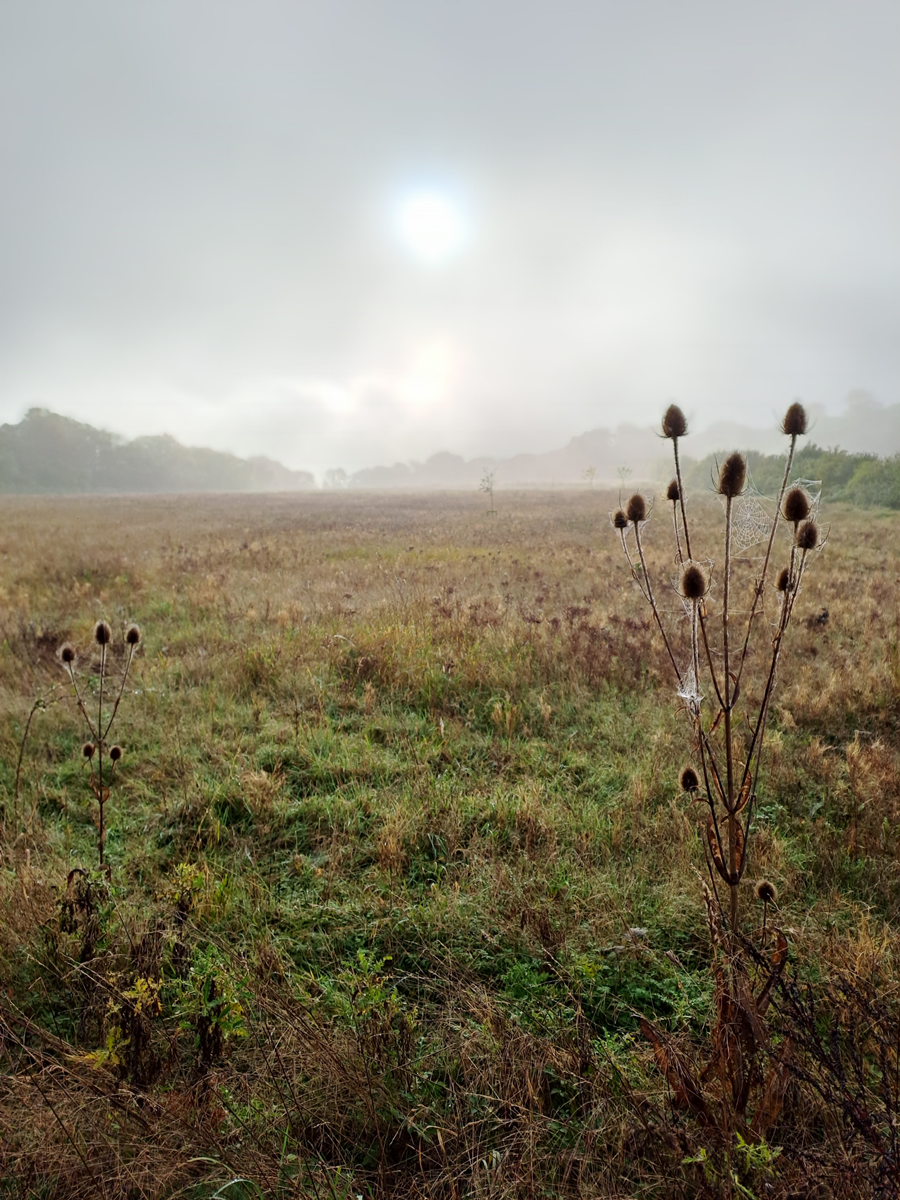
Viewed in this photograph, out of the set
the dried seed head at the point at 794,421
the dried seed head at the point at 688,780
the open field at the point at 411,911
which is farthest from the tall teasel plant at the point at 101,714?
the dried seed head at the point at 794,421

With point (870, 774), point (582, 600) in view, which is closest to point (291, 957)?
point (870, 774)

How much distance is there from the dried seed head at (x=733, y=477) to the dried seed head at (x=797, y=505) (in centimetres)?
14

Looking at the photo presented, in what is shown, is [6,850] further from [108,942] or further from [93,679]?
[93,679]

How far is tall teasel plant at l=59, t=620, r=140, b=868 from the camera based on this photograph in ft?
9.21

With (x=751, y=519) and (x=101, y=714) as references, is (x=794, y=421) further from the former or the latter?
(x=101, y=714)

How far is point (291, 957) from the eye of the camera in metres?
2.62

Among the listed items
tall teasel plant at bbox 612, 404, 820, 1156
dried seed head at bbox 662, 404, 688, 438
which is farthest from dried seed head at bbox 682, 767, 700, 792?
dried seed head at bbox 662, 404, 688, 438

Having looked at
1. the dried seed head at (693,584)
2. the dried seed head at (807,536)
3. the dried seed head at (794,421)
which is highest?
the dried seed head at (794,421)

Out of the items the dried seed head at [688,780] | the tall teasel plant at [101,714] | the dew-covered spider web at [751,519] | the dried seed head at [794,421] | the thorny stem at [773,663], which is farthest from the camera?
the tall teasel plant at [101,714]

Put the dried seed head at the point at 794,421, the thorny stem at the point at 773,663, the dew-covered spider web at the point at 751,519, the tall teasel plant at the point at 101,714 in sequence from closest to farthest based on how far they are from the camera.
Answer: the thorny stem at the point at 773,663 → the dried seed head at the point at 794,421 → the dew-covered spider web at the point at 751,519 → the tall teasel plant at the point at 101,714

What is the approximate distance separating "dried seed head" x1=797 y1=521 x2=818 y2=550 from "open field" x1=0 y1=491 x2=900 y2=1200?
4.53 feet

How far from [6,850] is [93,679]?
3097mm

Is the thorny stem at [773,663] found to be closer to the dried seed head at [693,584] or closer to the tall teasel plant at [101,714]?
the dried seed head at [693,584]

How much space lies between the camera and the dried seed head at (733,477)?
1.71 m
